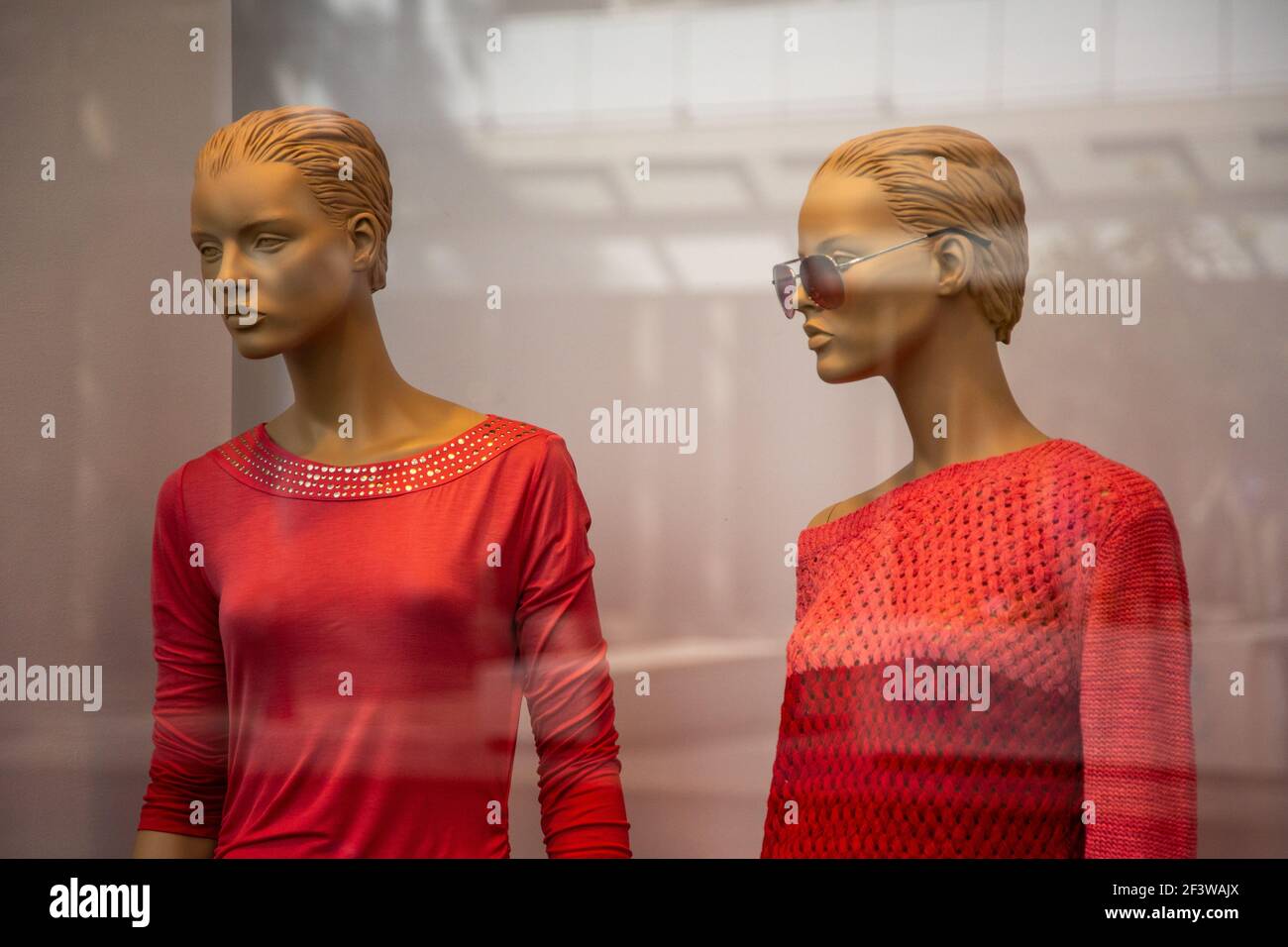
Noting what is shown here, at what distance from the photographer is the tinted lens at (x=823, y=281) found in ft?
5.97

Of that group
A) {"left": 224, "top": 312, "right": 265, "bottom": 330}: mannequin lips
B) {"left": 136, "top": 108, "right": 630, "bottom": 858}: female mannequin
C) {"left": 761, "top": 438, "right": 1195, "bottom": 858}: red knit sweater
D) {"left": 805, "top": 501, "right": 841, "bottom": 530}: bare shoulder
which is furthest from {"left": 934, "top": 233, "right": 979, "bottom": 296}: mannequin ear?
{"left": 224, "top": 312, "right": 265, "bottom": 330}: mannequin lips

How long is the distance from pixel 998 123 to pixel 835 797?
104 cm

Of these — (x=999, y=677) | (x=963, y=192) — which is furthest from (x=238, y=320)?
(x=999, y=677)

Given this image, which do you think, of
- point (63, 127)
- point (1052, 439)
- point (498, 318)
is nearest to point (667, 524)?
point (498, 318)

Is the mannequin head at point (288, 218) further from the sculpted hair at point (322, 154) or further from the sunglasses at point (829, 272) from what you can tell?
the sunglasses at point (829, 272)

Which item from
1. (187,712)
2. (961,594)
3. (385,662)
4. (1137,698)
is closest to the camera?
(1137,698)

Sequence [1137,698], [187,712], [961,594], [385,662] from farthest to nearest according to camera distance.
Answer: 1. [187,712]
2. [385,662]
3. [961,594]
4. [1137,698]

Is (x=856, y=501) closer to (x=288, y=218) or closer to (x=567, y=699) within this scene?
(x=567, y=699)

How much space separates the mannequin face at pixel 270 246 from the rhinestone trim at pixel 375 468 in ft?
0.59

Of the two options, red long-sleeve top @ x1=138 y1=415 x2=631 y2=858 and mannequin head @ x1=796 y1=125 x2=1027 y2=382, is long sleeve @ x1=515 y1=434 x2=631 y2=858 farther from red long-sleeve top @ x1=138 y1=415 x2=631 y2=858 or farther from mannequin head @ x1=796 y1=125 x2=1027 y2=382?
mannequin head @ x1=796 y1=125 x2=1027 y2=382

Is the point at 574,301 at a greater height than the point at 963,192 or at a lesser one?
lesser

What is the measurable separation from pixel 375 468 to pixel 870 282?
79 centimetres

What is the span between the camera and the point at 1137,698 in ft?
5.32

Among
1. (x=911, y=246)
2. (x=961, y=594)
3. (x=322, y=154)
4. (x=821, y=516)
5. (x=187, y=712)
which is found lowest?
(x=187, y=712)
